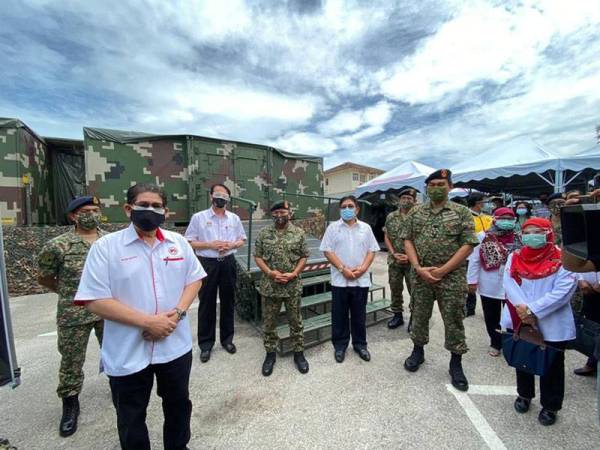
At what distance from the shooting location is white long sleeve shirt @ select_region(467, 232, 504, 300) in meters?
2.91

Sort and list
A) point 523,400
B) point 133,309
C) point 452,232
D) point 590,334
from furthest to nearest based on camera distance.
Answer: point 452,232 → point 523,400 → point 590,334 → point 133,309

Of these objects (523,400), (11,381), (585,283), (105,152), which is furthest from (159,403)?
(105,152)

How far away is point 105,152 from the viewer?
5879 millimetres

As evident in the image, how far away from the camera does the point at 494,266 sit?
296 centimetres

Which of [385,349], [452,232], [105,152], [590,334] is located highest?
[105,152]

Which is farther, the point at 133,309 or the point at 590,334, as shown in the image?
the point at 590,334

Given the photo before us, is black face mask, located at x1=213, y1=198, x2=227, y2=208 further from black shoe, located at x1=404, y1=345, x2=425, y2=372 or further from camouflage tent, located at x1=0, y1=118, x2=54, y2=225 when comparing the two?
camouflage tent, located at x1=0, y1=118, x2=54, y2=225

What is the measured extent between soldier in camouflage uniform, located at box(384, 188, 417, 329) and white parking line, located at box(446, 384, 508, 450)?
1416 mm

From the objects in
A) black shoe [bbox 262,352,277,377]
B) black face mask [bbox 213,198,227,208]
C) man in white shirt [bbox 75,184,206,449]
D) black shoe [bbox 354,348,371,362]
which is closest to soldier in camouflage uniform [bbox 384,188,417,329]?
black shoe [bbox 354,348,371,362]

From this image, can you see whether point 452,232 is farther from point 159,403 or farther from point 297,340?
point 159,403

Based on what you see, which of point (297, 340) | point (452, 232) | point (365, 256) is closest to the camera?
point (452, 232)

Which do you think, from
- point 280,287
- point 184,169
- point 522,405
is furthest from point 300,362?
point 184,169

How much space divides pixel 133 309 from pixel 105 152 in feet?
19.3

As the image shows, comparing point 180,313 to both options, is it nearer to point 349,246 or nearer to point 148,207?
point 148,207
